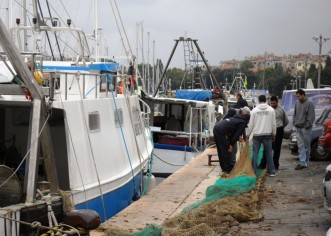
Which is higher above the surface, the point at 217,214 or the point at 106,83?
the point at 106,83

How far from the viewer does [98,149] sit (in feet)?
32.1

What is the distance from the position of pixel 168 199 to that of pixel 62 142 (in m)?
2.66

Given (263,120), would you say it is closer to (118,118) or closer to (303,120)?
(303,120)

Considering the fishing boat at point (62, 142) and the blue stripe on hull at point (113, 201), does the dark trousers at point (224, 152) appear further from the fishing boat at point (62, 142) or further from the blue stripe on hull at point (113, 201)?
the blue stripe on hull at point (113, 201)

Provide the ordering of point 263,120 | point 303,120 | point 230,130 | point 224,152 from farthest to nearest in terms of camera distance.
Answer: point 303,120 < point 224,152 < point 230,130 < point 263,120

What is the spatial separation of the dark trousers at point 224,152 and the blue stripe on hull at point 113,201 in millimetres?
2044

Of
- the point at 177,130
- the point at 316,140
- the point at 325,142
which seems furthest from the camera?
the point at 177,130

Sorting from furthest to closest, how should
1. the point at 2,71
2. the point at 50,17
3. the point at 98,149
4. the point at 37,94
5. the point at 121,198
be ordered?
the point at 50,17
the point at 121,198
the point at 98,149
the point at 2,71
the point at 37,94

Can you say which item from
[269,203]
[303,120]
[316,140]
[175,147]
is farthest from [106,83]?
[175,147]

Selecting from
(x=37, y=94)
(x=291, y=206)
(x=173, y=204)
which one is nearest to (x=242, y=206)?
(x=291, y=206)

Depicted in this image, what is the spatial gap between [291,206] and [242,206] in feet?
3.40

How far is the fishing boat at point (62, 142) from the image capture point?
6250mm

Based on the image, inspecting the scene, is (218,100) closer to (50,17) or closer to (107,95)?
(50,17)

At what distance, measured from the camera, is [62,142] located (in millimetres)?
8680
